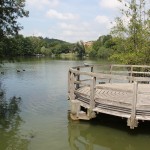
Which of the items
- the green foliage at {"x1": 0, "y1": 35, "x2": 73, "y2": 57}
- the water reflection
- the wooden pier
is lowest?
the water reflection

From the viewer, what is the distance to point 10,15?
94.7 ft

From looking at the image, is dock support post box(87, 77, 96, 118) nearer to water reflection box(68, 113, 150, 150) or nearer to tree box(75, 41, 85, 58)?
water reflection box(68, 113, 150, 150)

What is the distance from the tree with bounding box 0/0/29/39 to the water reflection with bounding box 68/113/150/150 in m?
18.1

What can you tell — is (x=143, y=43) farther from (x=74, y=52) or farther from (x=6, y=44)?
(x=74, y=52)

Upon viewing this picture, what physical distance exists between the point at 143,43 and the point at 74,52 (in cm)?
14199

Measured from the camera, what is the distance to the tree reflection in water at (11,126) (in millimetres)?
10508

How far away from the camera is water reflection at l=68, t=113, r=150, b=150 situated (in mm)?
10440

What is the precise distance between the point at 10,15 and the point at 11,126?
61.0 ft

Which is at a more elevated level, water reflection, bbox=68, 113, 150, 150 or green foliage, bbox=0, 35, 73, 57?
green foliage, bbox=0, 35, 73, 57

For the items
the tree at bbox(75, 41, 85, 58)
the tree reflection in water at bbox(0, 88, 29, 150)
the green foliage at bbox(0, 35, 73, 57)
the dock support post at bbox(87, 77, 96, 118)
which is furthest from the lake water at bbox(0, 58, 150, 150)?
the tree at bbox(75, 41, 85, 58)

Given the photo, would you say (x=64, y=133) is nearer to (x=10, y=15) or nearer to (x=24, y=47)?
(x=10, y=15)

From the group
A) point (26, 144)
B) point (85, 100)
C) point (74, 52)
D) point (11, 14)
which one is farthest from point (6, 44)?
point (74, 52)

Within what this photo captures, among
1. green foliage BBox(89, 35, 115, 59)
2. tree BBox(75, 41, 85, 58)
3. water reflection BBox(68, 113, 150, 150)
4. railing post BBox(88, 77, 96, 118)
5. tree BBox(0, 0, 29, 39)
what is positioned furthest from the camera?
tree BBox(75, 41, 85, 58)

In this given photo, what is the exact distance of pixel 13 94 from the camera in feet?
69.4
